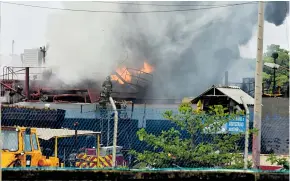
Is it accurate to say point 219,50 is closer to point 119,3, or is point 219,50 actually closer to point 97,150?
point 119,3

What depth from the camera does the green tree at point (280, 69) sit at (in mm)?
14089

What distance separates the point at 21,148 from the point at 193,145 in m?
2.66

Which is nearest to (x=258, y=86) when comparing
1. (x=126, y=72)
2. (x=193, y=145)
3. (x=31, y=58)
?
(x=193, y=145)

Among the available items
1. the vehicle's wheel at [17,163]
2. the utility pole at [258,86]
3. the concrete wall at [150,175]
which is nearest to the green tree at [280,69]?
the utility pole at [258,86]

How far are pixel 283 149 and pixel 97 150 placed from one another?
4.74 metres

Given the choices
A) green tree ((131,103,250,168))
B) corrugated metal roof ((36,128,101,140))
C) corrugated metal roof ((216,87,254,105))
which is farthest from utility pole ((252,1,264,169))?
corrugated metal roof ((216,87,254,105))

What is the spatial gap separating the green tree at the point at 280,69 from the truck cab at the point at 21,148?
7523 mm

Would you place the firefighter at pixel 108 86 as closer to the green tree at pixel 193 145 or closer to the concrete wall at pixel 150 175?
the green tree at pixel 193 145

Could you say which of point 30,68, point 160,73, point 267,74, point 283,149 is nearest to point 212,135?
point 283,149

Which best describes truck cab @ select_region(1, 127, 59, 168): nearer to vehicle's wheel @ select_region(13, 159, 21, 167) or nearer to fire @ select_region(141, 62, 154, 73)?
vehicle's wheel @ select_region(13, 159, 21, 167)

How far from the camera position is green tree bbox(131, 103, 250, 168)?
24.9 feet

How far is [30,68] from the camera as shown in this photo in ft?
45.7

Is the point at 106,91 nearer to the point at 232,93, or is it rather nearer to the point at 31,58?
the point at 31,58

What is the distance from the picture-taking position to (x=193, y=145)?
25.4 feet
